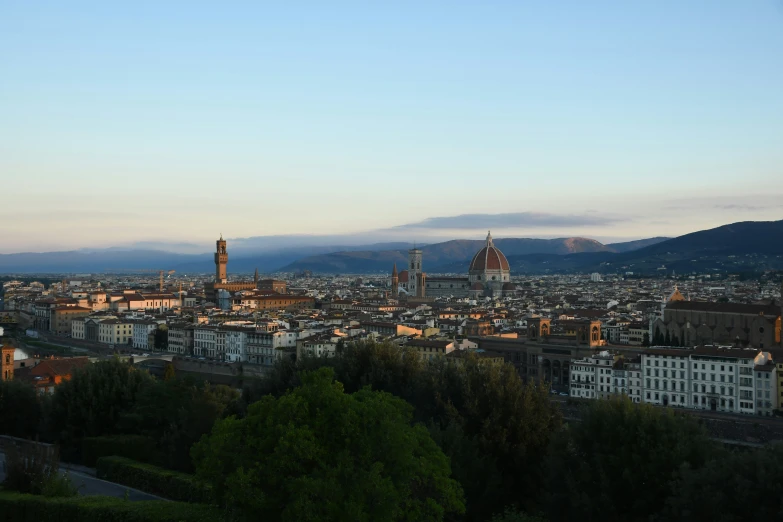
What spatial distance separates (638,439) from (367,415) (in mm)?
7950

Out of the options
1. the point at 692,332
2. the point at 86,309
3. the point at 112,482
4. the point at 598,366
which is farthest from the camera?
the point at 86,309

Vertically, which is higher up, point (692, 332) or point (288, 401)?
point (288, 401)

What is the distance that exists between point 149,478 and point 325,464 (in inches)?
388

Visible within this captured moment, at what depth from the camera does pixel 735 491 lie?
54.2 ft

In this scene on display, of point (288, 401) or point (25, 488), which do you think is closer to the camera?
point (288, 401)

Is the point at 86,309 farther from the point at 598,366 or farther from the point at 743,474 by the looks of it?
the point at 743,474

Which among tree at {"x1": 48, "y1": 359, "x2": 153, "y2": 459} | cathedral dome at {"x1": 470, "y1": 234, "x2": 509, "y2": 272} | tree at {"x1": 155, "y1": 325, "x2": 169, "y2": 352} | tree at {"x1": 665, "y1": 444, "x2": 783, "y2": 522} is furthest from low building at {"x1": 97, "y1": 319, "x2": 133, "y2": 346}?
cathedral dome at {"x1": 470, "y1": 234, "x2": 509, "y2": 272}

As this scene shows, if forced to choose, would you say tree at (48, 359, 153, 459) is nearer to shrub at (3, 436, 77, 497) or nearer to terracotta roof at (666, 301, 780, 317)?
shrub at (3, 436, 77, 497)

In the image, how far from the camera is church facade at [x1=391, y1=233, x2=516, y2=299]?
129125 millimetres

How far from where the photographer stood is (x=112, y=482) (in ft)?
78.2

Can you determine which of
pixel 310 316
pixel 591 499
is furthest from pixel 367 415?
pixel 310 316

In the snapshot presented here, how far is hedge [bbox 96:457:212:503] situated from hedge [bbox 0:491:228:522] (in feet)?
4.98

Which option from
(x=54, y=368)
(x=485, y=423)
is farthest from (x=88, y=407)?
(x=54, y=368)

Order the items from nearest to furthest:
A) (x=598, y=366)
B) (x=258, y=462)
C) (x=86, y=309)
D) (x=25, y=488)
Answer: (x=258, y=462) < (x=25, y=488) < (x=598, y=366) < (x=86, y=309)
